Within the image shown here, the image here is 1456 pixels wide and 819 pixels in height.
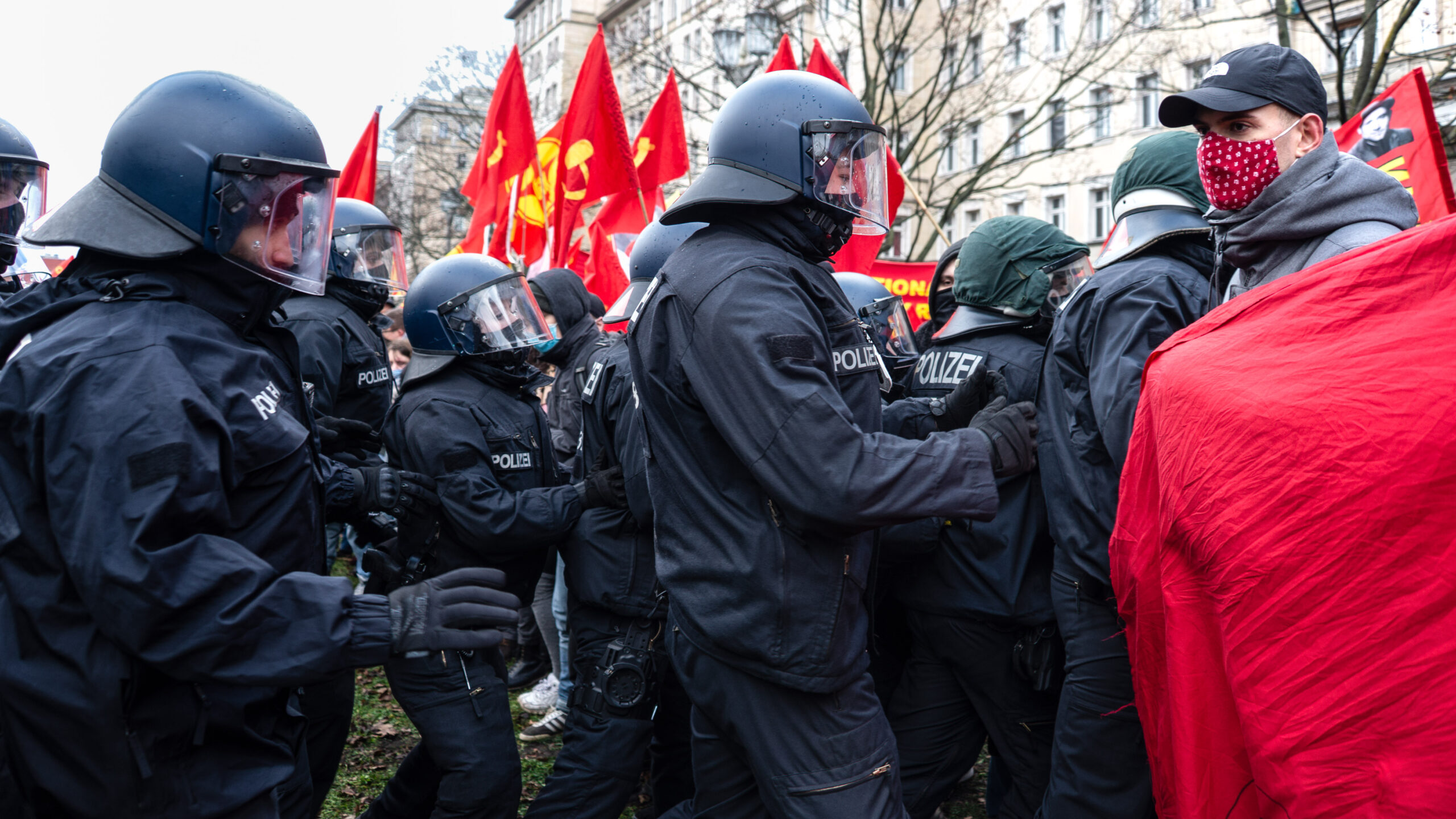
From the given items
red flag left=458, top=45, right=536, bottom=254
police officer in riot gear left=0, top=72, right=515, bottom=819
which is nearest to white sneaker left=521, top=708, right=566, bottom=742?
police officer in riot gear left=0, top=72, right=515, bottom=819

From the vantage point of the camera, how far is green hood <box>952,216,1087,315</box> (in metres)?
4.01

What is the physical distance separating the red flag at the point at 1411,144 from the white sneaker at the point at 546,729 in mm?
4929

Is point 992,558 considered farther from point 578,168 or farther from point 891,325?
point 578,168

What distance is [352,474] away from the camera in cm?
384

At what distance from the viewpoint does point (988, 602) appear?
11.7 ft

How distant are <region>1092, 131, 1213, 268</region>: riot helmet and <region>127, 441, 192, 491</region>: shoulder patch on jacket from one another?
8.57 ft

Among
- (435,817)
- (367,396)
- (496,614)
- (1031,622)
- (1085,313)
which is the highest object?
(1085,313)

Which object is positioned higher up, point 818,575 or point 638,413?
point 638,413

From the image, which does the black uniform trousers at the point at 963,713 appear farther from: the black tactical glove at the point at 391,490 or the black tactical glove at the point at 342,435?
the black tactical glove at the point at 342,435

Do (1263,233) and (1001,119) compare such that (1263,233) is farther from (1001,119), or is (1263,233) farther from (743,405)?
(1001,119)

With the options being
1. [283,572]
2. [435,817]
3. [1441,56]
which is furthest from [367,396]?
[1441,56]

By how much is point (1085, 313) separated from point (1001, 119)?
33488 millimetres

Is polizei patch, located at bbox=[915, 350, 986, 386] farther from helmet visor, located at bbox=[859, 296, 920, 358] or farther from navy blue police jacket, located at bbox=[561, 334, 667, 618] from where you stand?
navy blue police jacket, located at bbox=[561, 334, 667, 618]

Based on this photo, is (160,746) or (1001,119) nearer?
(160,746)
